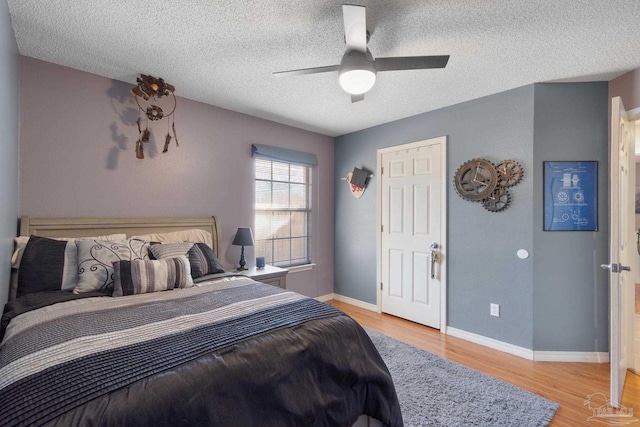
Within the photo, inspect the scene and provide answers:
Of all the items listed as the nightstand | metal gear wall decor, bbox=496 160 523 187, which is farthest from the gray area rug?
metal gear wall decor, bbox=496 160 523 187

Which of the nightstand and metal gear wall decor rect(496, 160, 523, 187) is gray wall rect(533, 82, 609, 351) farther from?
the nightstand

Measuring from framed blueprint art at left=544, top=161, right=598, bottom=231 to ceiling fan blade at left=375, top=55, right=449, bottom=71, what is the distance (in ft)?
5.60

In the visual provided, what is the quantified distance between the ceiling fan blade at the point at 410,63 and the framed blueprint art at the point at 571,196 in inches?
A: 67.1

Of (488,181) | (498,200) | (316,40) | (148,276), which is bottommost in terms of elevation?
(148,276)

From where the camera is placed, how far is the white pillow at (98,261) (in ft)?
6.24

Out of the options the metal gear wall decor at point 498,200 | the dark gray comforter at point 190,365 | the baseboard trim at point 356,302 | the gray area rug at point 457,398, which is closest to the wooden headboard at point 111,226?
the dark gray comforter at point 190,365

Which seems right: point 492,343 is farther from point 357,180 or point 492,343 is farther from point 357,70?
point 357,70

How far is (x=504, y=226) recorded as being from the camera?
110 inches

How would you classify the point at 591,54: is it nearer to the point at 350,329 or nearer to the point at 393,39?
the point at 393,39

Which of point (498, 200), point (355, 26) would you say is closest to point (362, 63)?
point (355, 26)

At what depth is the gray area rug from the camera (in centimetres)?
183

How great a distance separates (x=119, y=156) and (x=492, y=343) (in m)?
3.90

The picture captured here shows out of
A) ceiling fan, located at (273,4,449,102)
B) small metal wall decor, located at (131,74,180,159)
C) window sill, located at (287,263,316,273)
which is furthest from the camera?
window sill, located at (287,263,316,273)

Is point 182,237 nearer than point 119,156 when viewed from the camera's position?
No
